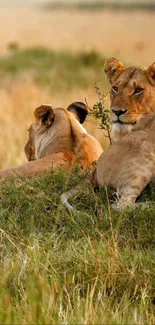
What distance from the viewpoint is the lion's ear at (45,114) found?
23.1 ft

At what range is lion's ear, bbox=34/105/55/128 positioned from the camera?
277 inches

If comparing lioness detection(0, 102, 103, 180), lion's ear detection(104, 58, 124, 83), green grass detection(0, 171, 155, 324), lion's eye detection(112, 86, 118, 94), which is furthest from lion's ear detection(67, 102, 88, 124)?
green grass detection(0, 171, 155, 324)

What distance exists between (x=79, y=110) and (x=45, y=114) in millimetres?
285

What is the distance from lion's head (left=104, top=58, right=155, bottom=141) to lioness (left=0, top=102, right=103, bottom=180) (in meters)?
0.37

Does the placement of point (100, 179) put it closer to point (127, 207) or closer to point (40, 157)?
point (127, 207)

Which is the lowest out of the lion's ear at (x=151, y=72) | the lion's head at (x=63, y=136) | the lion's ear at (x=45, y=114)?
the lion's head at (x=63, y=136)

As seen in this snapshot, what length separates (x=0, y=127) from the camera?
41.3ft

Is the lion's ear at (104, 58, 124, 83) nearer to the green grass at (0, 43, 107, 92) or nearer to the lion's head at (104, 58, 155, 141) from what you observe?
the lion's head at (104, 58, 155, 141)

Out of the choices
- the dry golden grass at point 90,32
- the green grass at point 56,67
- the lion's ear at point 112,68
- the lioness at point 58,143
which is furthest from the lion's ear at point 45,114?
the dry golden grass at point 90,32

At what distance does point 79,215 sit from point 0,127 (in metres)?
7.20

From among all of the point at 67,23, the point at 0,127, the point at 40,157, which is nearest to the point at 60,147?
the point at 40,157

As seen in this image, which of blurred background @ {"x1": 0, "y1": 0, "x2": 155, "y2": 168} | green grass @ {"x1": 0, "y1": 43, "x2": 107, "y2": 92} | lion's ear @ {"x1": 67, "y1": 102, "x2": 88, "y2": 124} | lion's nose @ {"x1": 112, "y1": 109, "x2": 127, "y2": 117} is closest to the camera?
lion's nose @ {"x1": 112, "y1": 109, "x2": 127, "y2": 117}

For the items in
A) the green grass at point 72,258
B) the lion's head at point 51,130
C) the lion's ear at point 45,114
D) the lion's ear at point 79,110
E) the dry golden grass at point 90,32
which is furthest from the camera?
the dry golden grass at point 90,32

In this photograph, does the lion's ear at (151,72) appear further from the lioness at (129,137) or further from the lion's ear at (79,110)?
the lion's ear at (79,110)
